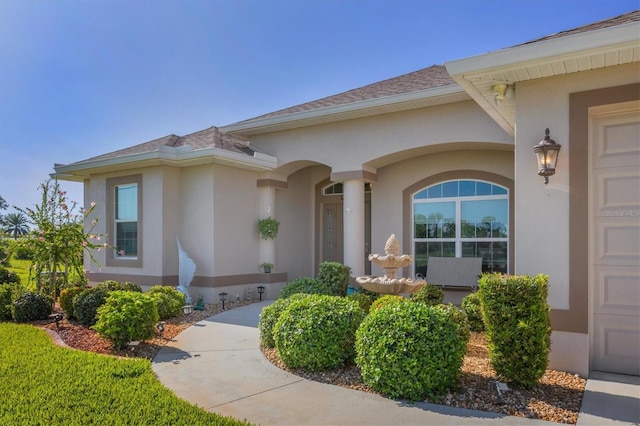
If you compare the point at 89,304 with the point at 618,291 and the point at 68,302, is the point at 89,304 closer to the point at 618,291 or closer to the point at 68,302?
the point at 68,302

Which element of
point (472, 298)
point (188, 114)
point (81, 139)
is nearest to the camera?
point (472, 298)

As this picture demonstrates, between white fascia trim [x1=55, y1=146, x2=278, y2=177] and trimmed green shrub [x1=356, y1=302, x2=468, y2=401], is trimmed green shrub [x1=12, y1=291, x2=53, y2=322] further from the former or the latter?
trimmed green shrub [x1=356, y1=302, x2=468, y2=401]

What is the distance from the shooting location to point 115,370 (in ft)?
17.4

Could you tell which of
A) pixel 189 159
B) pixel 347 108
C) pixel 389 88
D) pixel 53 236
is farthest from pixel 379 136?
pixel 53 236

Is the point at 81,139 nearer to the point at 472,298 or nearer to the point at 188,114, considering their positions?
the point at 188,114

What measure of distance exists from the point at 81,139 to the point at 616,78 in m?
15.0

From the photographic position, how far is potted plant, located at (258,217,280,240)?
12.1 m

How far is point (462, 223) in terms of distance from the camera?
432 inches

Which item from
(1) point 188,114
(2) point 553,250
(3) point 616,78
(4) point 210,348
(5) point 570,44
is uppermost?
(1) point 188,114

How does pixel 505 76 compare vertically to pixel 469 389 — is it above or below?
above

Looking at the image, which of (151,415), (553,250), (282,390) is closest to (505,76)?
(553,250)

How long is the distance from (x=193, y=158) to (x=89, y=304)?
430 centimetres

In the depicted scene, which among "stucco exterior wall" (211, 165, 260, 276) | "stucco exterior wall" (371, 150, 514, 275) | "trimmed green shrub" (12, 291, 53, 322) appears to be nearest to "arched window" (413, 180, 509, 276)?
"stucco exterior wall" (371, 150, 514, 275)

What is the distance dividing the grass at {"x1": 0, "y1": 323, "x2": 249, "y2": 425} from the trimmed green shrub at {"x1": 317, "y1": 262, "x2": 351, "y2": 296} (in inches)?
196
